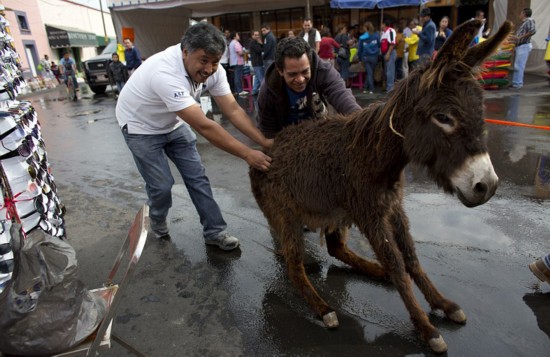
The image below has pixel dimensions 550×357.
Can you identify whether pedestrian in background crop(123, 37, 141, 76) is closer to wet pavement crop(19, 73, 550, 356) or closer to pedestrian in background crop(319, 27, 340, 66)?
pedestrian in background crop(319, 27, 340, 66)

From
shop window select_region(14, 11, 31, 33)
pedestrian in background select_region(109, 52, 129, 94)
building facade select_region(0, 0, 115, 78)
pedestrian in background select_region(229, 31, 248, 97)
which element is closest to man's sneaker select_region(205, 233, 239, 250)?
pedestrian in background select_region(229, 31, 248, 97)

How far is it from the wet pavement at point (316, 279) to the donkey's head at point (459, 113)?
1.17 metres

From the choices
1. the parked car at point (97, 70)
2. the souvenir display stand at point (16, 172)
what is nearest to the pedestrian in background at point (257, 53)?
the parked car at point (97, 70)

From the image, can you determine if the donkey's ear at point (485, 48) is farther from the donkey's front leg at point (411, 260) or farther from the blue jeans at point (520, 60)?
the blue jeans at point (520, 60)

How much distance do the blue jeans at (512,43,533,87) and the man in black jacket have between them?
9.44 meters

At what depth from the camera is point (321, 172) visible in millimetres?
2398

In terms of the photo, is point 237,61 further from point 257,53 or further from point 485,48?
point 485,48

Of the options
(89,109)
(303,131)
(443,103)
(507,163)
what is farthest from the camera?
(89,109)

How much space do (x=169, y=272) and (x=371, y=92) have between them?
9.33m

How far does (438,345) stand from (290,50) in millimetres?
2143

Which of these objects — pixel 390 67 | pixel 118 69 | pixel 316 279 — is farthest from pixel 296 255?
pixel 118 69

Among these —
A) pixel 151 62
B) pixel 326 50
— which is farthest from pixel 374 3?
pixel 151 62

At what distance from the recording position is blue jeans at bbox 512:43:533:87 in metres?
9.72

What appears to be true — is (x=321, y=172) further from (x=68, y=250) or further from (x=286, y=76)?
(x=68, y=250)
